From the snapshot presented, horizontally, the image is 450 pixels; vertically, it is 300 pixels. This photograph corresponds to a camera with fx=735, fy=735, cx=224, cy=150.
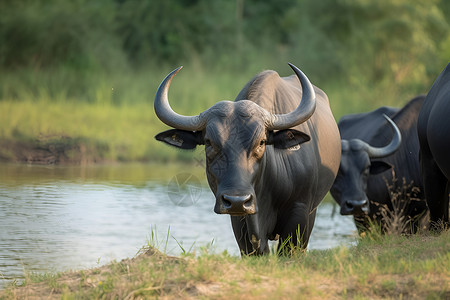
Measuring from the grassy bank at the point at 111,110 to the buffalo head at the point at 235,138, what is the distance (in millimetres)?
9357

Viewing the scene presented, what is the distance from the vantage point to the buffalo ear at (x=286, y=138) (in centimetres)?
589

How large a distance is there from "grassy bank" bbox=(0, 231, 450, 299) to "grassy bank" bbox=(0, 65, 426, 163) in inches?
395

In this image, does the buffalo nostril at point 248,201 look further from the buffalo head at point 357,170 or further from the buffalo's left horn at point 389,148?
the buffalo's left horn at point 389,148

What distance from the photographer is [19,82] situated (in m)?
20.0

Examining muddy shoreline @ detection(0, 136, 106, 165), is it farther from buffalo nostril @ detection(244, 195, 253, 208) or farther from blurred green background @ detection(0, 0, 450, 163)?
buffalo nostril @ detection(244, 195, 253, 208)

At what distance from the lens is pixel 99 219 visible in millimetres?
10664

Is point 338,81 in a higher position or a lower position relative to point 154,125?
higher

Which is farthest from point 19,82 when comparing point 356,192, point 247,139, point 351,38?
point 247,139

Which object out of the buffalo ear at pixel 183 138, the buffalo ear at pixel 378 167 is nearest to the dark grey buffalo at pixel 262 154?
the buffalo ear at pixel 183 138

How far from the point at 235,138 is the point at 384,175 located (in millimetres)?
4706

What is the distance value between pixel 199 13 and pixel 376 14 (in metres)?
7.90

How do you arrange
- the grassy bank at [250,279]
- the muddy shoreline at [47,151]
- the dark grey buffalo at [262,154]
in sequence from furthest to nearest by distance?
the muddy shoreline at [47,151] → the dark grey buffalo at [262,154] → the grassy bank at [250,279]

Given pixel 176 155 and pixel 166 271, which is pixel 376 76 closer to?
pixel 176 155

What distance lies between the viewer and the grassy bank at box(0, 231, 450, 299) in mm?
4566
